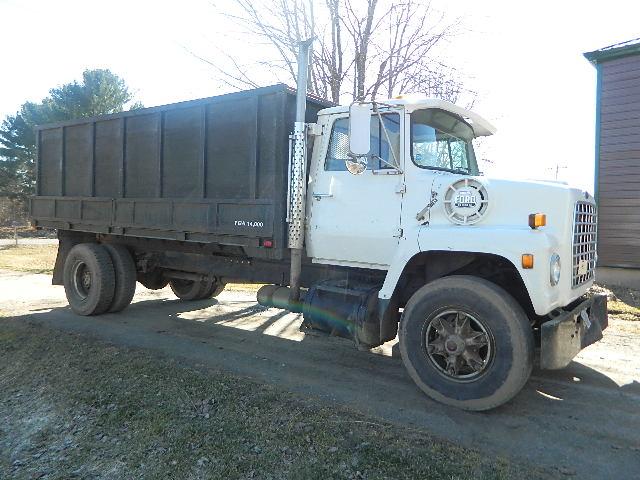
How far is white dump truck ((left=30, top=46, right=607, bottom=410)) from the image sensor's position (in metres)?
3.75

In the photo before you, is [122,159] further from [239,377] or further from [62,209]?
[239,377]

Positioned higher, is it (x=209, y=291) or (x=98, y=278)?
(x=98, y=278)

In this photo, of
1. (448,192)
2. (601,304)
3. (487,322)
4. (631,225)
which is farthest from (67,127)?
(631,225)

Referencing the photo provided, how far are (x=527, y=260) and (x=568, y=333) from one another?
73cm

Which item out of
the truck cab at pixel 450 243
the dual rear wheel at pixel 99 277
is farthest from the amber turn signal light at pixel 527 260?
the dual rear wheel at pixel 99 277

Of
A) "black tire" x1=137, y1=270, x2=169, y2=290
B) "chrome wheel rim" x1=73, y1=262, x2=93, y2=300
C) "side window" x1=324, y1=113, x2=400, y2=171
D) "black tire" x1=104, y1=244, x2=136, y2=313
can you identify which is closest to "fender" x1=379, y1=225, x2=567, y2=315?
"side window" x1=324, y1=113, x2=400, y2=171

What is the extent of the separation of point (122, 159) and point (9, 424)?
3.77 m

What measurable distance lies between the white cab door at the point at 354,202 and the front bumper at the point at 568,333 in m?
Answer: 1.48

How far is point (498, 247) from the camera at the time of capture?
12.2ft

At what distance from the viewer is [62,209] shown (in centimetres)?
756

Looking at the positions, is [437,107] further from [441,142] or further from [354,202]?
[354,202]

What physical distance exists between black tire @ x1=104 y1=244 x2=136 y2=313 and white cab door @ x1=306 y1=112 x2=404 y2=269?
3.55 m

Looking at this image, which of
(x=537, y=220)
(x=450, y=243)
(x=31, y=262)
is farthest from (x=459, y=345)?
(x=31, y=262)

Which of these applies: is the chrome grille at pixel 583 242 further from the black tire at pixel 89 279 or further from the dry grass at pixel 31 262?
the dry grass at pixel 31 262
